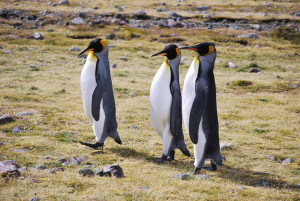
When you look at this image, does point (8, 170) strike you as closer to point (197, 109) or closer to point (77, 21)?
point (197, 109)

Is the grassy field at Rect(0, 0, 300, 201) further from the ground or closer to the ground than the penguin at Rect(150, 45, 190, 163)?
closer to the ground

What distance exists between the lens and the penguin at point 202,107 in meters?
7.88

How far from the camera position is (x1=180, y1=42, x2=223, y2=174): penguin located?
788 cm

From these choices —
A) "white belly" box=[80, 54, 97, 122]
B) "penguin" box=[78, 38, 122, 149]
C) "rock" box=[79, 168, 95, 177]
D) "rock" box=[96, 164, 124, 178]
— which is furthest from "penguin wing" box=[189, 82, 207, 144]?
"white belly" box=[80, 54, 97, 122]

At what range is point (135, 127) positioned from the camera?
38.2 feet

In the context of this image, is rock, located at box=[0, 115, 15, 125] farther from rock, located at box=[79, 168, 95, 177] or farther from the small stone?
the small stone

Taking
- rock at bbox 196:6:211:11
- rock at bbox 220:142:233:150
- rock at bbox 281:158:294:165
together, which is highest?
rock at bbox 196:6:211:11

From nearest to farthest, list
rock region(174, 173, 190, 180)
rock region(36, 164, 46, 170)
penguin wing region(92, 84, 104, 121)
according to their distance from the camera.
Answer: rock region(174, 173, 190, 180), rock region(36, 164, 46, 170), penguin wing region(92, 84, 104, 121)

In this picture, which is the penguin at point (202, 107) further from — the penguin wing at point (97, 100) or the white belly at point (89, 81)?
the white belly at point (89, 81)

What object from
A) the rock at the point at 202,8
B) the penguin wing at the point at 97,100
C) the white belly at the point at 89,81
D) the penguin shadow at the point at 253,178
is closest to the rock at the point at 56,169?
the penguin wing at the point at 97,100

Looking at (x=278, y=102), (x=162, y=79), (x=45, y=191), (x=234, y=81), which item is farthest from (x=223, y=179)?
(x=234, y=81)

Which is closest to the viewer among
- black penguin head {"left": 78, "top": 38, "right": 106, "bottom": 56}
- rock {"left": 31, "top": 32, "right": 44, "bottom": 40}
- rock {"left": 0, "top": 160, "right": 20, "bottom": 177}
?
rock {"left": 0, "top": 160, "right": 20, "bottom": 177}

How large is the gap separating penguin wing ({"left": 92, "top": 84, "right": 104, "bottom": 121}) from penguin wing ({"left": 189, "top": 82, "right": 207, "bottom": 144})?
7.81 feet

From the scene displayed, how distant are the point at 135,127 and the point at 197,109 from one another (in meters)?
4.06
